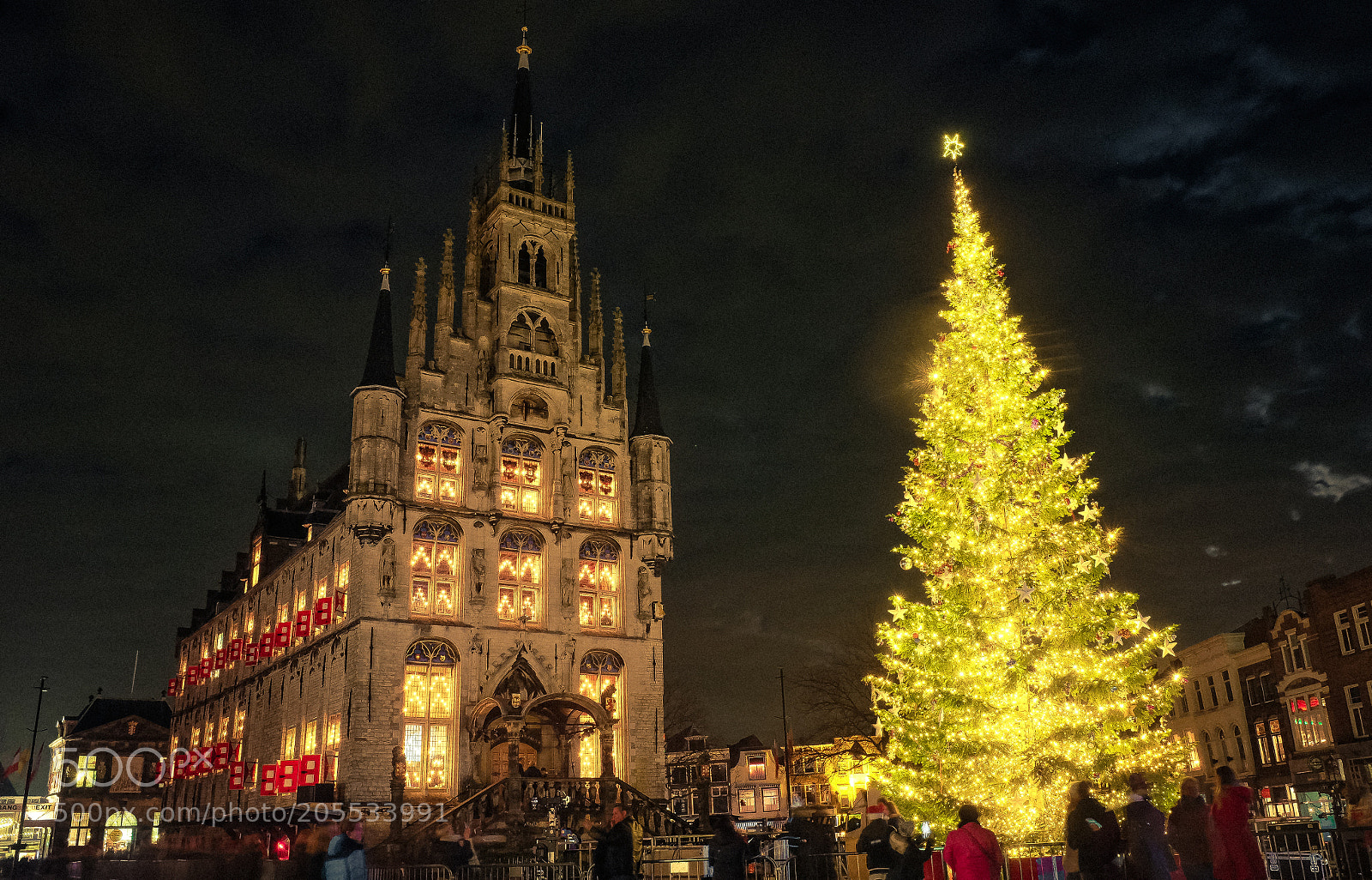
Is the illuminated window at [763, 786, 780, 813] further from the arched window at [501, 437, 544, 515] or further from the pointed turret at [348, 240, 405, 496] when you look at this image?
the pointed turret at [348, 240, 405, 496]

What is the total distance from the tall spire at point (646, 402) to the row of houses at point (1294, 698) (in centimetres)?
2092

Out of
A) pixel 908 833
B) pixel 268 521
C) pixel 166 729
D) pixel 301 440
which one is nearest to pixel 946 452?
pixel 908 833

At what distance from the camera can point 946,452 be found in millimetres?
19203

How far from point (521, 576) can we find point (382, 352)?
9.09m

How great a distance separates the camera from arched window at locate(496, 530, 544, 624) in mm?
33781

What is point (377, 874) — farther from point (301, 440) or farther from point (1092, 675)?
point (301, 440)

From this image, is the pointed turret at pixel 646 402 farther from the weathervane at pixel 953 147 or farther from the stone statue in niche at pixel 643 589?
the weathervane at pixel 953 147

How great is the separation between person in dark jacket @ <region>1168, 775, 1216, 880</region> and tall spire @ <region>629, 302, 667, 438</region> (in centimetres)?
2753

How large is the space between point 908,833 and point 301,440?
5617 centimetres

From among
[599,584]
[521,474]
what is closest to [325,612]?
[521,474]

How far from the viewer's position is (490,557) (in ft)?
110

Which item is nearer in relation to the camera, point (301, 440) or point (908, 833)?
point (908, 833)

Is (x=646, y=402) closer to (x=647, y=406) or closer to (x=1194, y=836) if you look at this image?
(x=647, y=406)

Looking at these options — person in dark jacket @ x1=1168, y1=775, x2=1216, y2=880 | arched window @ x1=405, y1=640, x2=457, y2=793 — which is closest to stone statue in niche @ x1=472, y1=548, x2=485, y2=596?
arched window @ x1=405, y1=640, x2=457, y2=793
